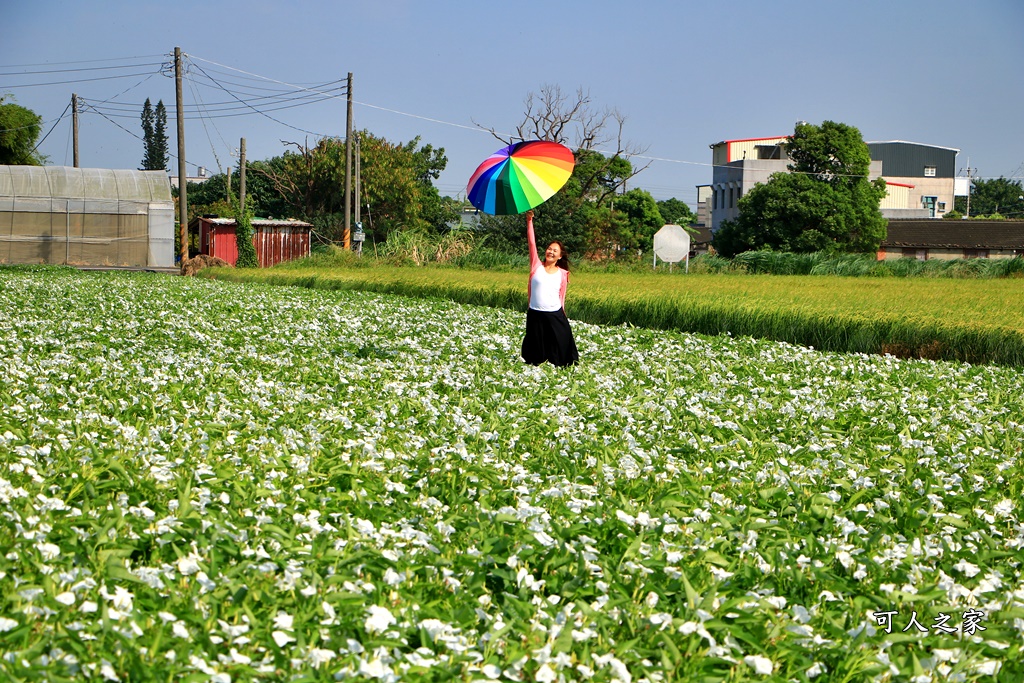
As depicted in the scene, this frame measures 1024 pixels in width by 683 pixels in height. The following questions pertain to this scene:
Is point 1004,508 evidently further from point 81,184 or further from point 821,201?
point 821,201

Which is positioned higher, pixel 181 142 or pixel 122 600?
pixel 181 142

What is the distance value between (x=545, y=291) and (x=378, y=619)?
896cm

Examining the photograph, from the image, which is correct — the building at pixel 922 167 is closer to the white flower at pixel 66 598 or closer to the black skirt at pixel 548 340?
the black skirt at pixel 548 340

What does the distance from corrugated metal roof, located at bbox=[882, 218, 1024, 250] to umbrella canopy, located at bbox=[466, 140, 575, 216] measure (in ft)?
207

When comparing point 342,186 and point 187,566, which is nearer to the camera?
point 187,566

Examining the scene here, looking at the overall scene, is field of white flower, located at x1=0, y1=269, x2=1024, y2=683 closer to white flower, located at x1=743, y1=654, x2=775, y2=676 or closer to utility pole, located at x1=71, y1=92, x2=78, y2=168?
white flower, located at x1=743, y1=654, x2=775, y2=676

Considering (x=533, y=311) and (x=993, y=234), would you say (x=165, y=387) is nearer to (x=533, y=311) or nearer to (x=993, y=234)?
(x=533, y=311)

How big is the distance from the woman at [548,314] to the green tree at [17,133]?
5706 centimetres

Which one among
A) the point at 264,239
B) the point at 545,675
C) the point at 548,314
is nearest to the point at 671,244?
the point at 264,239

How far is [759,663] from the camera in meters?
4.11

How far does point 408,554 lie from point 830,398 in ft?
24.9

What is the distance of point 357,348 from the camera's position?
51.5ft

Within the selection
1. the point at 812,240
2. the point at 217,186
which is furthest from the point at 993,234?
the point at 217,186

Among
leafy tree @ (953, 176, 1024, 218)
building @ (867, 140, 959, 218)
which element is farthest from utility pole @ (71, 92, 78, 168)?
leafy tree @ (953, 176, 1024, 218)
